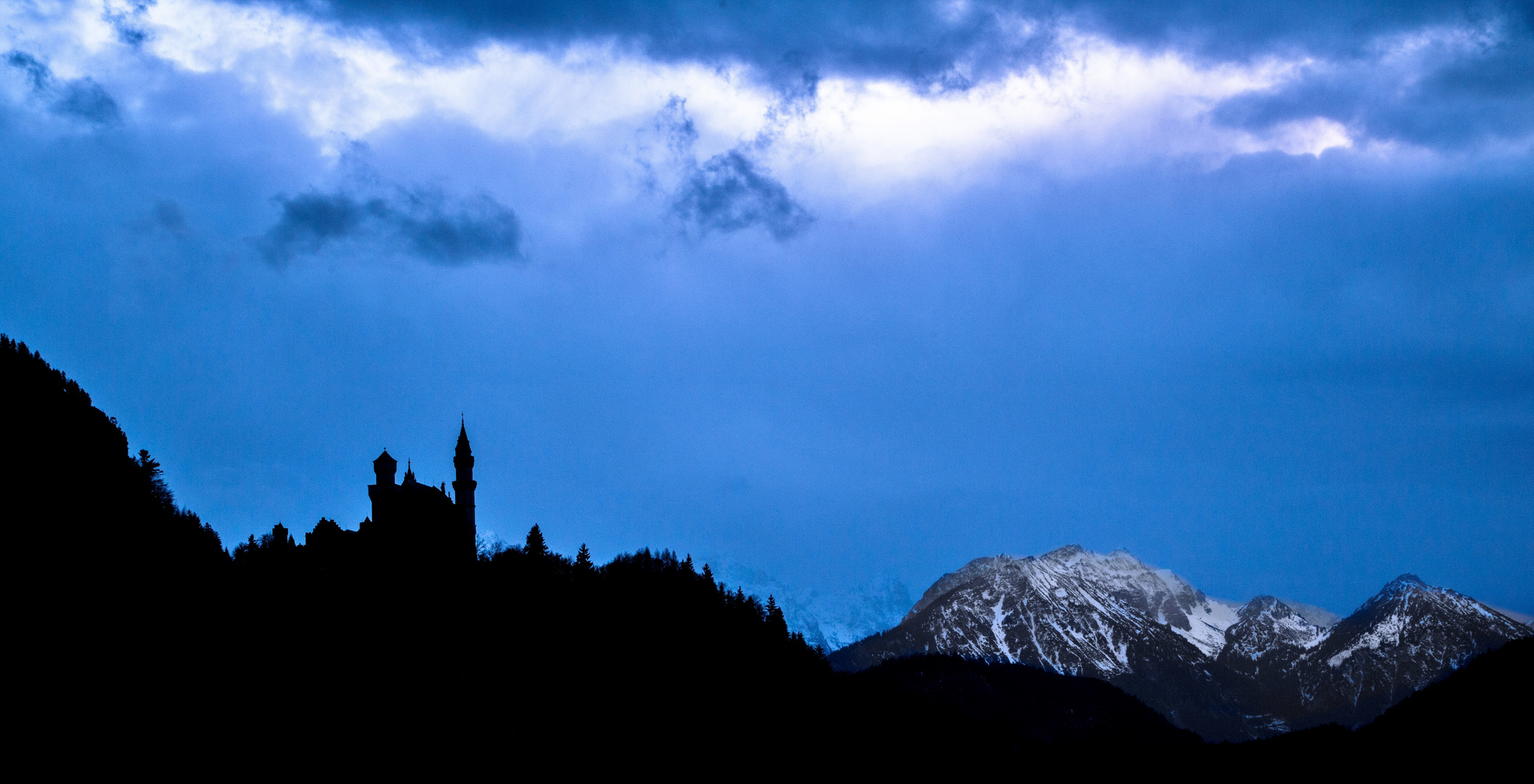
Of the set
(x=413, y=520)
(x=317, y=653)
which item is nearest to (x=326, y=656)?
(x=317, y=653)

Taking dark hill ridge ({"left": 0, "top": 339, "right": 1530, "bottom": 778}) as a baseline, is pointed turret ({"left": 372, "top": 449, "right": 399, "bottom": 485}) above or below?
above

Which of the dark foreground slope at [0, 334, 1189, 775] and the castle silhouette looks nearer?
the dark foreground slope at [0, 334, 1189, 775]

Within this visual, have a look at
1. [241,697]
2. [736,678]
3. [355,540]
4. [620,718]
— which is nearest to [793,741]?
[736,678]

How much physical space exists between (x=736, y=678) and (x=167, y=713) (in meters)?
85.1

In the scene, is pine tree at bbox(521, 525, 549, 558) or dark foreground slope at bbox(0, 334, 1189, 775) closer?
dark foreground slope at bbox(0, 334, 1189, 775)

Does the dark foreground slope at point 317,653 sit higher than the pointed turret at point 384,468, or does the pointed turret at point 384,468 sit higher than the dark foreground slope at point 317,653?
the pointed turret at point 384,468

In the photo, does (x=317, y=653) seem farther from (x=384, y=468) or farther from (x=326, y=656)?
(x=384, y=468)

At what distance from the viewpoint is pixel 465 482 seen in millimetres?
157125

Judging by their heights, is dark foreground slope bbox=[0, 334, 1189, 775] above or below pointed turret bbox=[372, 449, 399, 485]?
below

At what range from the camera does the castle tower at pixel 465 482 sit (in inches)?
6166

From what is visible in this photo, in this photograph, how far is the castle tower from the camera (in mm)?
156625

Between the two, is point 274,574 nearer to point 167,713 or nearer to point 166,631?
point 166,631

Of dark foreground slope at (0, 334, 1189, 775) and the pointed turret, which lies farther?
the pointed turret

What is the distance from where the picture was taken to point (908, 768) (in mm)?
186125
